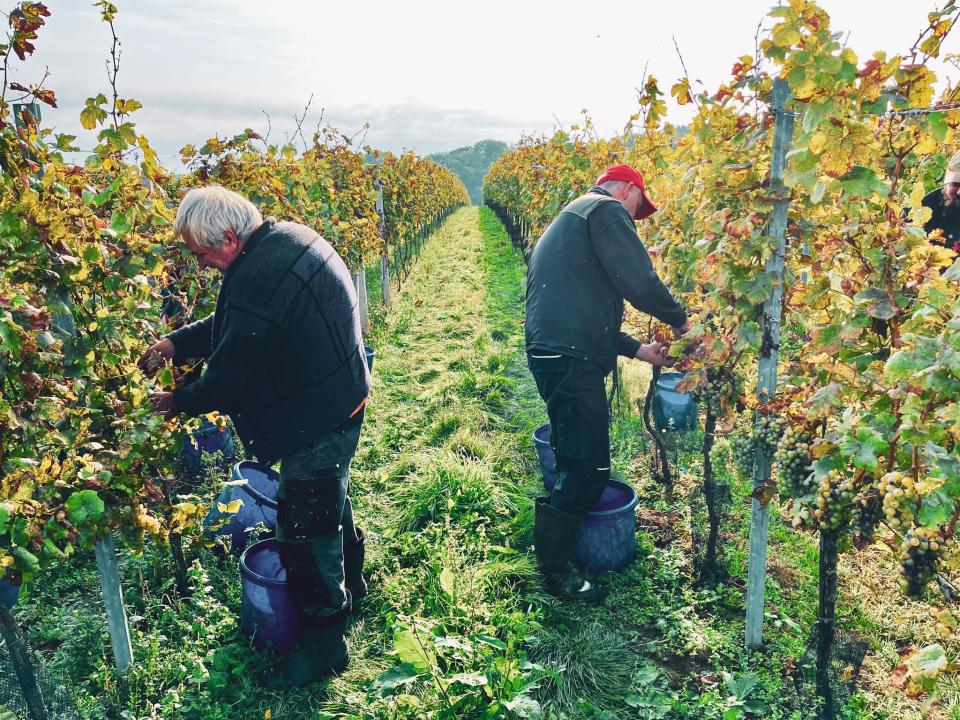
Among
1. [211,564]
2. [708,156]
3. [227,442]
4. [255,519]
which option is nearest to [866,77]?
[708,156]

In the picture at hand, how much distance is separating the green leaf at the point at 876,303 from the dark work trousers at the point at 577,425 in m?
1.29

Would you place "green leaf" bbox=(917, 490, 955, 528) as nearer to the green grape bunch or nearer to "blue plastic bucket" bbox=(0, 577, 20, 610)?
the green grape bunch

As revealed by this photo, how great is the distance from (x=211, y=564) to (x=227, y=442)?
4.39 feet

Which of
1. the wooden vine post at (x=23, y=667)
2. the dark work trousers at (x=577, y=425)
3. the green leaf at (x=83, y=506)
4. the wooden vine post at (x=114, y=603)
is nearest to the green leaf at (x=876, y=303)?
the dark work trousers at (x=577, y=425)

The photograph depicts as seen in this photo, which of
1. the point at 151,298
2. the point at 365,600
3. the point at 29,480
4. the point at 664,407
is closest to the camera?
the point at 29,480

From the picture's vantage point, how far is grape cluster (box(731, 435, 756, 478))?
8.73 ft

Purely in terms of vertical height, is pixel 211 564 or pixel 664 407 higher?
pixel 664 407

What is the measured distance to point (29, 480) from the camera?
6.00 ft

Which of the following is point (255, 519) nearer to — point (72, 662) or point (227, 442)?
point (72, 662)

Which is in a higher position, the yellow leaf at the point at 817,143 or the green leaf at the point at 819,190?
the yellow leaf at the point at 817,143

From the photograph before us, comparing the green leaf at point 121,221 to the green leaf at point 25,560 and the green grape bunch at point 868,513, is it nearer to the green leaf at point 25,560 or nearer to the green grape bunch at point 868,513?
the green leaf at point 25,560

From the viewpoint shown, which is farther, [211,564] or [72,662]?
[211,564]

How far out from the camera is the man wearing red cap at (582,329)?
306cm

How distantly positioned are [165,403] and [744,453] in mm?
2400
